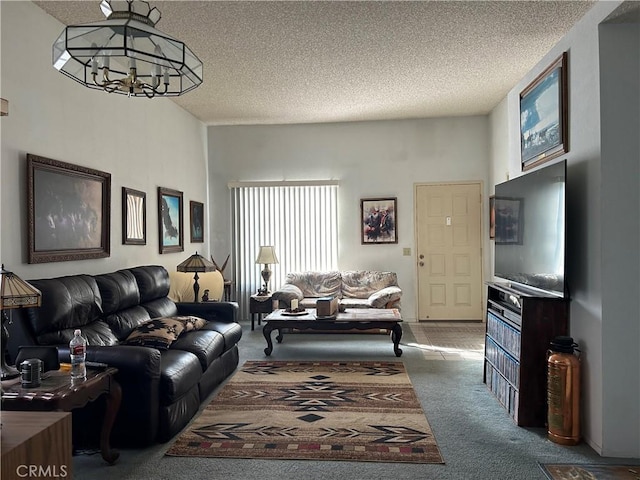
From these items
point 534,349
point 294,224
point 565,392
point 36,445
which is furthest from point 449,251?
point 36,445

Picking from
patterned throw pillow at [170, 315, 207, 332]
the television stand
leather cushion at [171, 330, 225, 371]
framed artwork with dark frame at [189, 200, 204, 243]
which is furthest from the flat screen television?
framed artwork with dark frame at [189, 200, 204, 243]

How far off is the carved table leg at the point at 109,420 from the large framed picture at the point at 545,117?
3143 millimetres

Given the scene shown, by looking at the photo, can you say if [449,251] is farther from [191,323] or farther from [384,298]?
[191,323]

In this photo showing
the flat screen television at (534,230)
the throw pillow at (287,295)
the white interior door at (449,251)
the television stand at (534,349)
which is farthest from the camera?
the white interior door at (449,251)

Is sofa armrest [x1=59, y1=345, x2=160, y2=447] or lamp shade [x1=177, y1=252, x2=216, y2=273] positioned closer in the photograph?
sofa armrest [x1=59, y1=345, x2=160, y2=447]

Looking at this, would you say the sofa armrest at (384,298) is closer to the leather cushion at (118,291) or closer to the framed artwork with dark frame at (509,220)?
the framed artwork with dark frame at (509,220)

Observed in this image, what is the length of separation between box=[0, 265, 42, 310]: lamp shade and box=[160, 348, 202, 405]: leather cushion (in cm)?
88

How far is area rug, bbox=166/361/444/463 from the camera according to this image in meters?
2.92

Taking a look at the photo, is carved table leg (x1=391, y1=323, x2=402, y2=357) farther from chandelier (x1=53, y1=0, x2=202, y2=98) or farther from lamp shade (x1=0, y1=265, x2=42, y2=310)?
chandelier (x1=53, y1=0, x2=202, y2=98)

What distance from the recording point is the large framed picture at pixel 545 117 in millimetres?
3277

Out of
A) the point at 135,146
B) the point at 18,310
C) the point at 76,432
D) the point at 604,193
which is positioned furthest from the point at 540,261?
the point at 135,146

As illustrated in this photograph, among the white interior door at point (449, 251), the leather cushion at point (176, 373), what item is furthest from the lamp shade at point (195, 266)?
the white interior door at point (449, 251)

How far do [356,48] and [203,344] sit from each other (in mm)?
2873

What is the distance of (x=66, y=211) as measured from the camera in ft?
12.7
